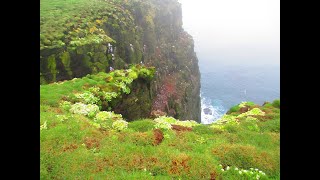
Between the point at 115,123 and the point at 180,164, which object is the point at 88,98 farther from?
the point at 180,164

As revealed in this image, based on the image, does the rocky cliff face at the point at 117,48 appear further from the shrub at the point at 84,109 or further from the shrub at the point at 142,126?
the shrub at the point at 142,126

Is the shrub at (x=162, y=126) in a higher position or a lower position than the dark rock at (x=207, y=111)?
higher

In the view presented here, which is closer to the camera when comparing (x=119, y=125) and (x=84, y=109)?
(x=119, y=125)

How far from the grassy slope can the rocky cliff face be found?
8589 mm

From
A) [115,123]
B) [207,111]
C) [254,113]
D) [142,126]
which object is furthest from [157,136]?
[207,111]

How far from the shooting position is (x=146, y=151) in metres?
13.6

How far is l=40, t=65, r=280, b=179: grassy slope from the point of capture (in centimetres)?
1183

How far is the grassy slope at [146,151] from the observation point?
38.8 feet

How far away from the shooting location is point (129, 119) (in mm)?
26047

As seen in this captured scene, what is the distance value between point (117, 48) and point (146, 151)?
26049mm

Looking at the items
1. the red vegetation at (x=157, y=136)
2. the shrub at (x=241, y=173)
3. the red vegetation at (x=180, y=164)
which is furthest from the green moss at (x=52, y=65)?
Answer: the shrub at (x=241, y=173)

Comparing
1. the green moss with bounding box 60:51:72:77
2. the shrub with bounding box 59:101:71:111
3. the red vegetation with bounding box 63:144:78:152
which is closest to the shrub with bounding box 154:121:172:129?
the red vegetation with bounding box 63:144:78:152

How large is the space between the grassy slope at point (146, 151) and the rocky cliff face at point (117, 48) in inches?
338
